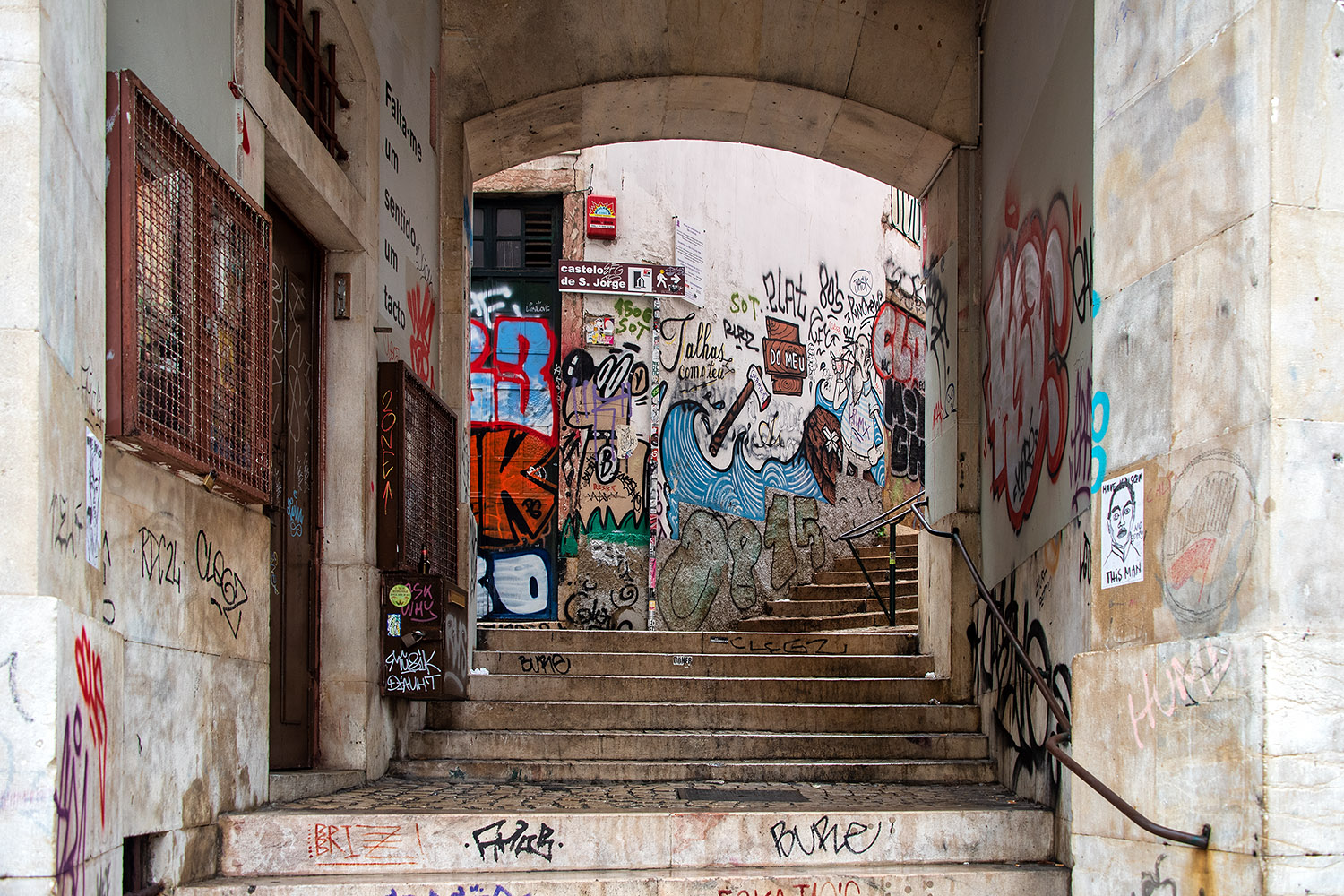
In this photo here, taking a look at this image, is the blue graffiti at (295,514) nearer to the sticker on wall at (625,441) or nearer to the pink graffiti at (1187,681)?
the pink graffiti at (1187,681)

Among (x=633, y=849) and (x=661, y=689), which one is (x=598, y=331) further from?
(x=633, y=849)

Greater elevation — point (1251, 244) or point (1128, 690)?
point (1251, 244)

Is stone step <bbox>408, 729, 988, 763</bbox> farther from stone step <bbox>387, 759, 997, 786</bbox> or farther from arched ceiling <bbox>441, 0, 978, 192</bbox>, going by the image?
arched ceiling <bbox>441, 0, 978, 192</bbox>

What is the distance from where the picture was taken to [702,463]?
13.7 meters

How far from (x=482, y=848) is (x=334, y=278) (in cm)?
296

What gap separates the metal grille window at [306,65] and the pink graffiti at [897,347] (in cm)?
993

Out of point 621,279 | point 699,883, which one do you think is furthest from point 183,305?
point 621,279

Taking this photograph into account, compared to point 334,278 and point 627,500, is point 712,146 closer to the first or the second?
point 627,500

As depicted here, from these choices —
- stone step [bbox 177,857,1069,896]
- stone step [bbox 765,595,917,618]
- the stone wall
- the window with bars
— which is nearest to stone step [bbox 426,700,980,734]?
stone step [bbox 177,857,1069,896]

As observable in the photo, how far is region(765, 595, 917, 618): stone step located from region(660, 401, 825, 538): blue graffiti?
73.4 inches

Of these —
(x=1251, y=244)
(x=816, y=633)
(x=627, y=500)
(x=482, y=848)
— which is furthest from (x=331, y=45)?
(x=627, y=500)

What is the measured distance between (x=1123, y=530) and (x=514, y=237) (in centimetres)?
1028

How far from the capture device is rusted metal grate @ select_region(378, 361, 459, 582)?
647cm

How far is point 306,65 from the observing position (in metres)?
5.94
